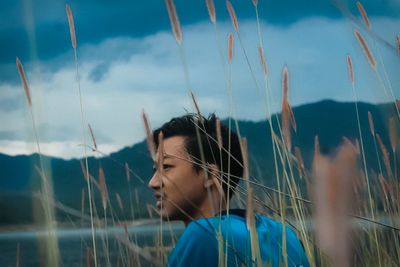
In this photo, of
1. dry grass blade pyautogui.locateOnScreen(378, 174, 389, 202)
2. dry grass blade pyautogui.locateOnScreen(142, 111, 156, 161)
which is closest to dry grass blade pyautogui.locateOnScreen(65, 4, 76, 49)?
dry grass blade pyautogui.locateOnScreen(142, 111, 156, 161)

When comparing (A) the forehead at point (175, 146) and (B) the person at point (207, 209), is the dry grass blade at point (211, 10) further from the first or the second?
(A) the forehead at point (175, 146)

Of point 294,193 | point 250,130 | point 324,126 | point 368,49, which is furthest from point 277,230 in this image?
point 324,126

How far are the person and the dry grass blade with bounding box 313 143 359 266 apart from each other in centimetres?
39

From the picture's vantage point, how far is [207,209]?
1102mm

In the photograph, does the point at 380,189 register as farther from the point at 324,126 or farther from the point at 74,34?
the point at 324,126

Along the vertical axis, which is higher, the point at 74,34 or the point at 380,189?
the point at 74,34

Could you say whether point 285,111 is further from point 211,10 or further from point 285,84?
point 211,10

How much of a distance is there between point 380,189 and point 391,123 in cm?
45

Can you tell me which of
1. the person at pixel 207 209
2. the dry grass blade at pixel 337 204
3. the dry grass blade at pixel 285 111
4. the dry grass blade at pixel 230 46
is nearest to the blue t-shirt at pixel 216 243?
the person at pixel 207 209

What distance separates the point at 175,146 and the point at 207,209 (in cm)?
20

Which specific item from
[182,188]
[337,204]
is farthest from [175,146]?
→ [337,204]

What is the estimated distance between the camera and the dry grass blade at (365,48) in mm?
1098

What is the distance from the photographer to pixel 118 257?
148 cm

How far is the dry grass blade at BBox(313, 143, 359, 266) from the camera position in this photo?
23 cm
